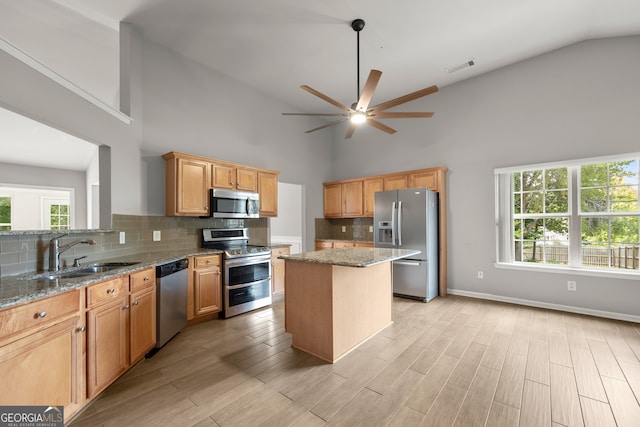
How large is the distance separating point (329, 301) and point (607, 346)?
9.27ft

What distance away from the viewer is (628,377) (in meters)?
2.16

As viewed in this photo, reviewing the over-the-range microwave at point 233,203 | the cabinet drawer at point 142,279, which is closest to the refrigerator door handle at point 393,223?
the over-the-range microwave at point 233,203

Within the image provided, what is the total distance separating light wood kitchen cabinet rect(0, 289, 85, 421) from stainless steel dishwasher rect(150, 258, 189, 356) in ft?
2.85

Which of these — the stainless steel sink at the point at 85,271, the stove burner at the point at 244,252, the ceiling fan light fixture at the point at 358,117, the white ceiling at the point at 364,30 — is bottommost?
the stove burner at the point at 244,252

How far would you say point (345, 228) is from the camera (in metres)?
6.04

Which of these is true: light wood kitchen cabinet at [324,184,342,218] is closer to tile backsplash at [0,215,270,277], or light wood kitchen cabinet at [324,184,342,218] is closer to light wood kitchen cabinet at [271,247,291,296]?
tile backsplash at [0,215,270,277]

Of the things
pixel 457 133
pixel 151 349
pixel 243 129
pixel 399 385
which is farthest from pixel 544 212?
pixel 151 349

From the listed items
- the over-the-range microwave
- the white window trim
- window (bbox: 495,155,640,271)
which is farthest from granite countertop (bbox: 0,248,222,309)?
window (bbox: 495,155,640,271)

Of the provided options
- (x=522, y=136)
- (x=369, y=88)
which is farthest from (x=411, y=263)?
(x=369, y=88)

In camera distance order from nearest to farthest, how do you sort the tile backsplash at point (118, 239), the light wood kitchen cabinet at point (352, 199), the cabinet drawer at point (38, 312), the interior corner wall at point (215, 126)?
1. the cabinet drawer at point (38, 312)
2. the tile backsplash at point (118, 239)
3. the interior corner wall at point (215, 126)
4. the light wood kitchen cabinet at point (352, 199)

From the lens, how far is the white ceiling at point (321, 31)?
9.50 ft

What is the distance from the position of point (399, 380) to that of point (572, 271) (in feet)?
10.5

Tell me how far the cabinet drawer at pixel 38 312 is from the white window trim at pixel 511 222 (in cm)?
497

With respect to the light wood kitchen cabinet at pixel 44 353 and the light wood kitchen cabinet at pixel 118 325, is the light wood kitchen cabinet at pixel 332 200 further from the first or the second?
the light wood kitchen cabinet at pixel 44 353
